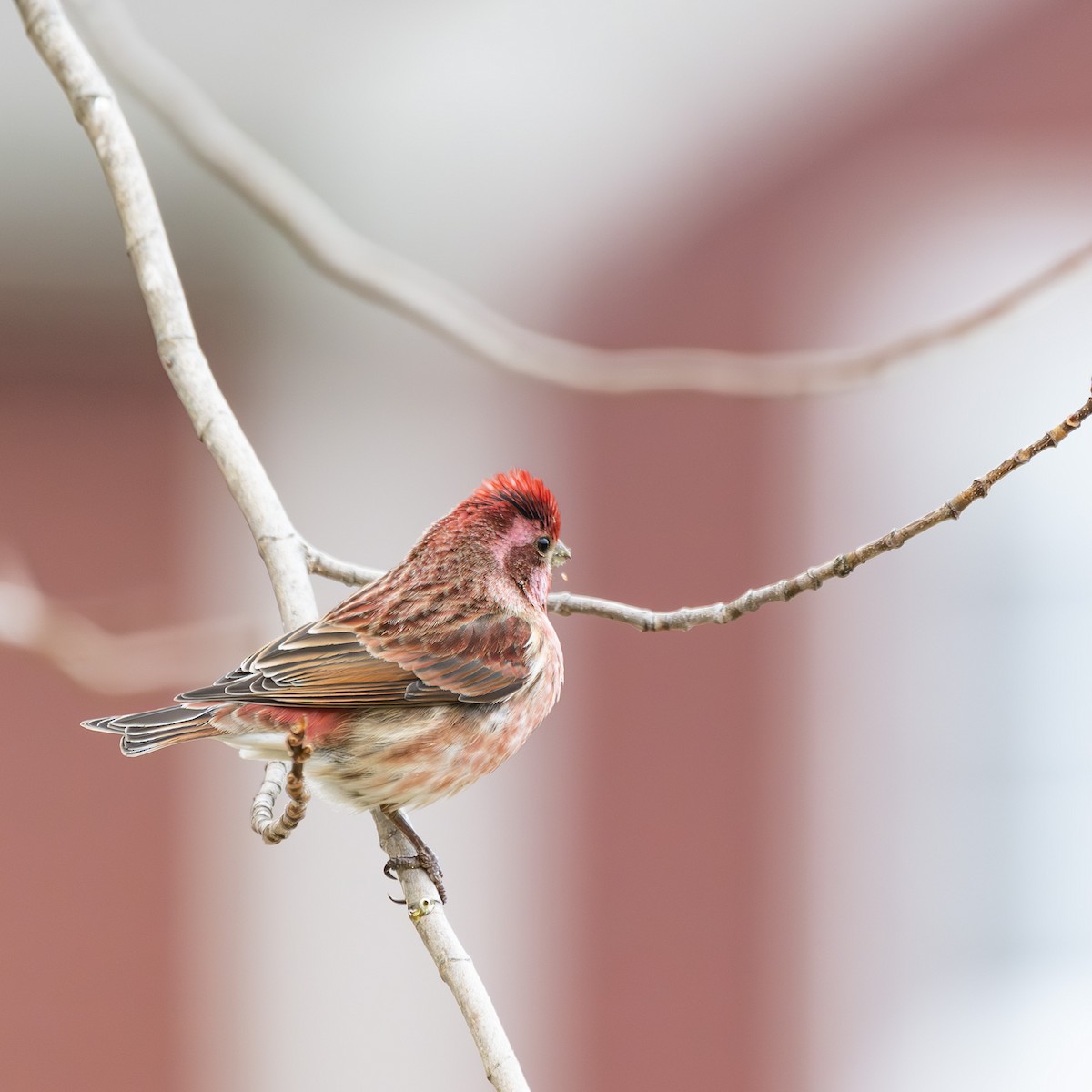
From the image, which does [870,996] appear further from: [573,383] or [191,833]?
[573,383]

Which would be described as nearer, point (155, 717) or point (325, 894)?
point (155, 717)

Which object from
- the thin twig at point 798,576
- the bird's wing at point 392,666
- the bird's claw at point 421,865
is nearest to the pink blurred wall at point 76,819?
the bird's wing at point 392,666

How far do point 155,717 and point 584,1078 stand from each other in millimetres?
7426

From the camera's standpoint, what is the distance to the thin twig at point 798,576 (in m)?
1.98

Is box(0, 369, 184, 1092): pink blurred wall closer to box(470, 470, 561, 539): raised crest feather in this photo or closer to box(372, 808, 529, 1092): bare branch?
box(470, 470, 561, 539): raised crest feather

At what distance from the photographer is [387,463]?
1032 cm

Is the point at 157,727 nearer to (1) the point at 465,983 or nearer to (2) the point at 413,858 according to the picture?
(2) the point at 413,858

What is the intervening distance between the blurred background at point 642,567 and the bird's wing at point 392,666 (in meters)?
5.68

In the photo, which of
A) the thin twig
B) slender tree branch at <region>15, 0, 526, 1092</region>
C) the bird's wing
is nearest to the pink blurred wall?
slender tree branch at <region>15, 0, 526, 1092</region>

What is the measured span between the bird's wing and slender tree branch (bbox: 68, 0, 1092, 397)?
0.59m

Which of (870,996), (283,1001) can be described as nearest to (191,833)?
(283,1001)

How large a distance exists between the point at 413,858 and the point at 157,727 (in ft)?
1.68

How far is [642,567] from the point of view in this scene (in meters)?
9.38

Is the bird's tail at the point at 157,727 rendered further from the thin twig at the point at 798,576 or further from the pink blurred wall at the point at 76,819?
the pink blurred wall at the point at 76,819
